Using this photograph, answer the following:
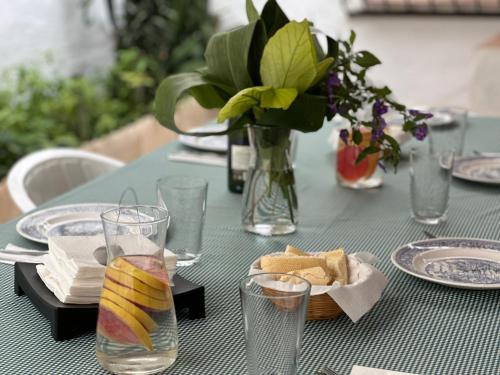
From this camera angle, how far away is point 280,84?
5.04ft

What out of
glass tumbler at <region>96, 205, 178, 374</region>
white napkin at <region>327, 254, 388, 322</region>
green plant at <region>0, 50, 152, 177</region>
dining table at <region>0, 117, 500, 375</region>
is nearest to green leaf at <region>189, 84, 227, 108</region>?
dining table at <region>0, 117, 500, 375</region>

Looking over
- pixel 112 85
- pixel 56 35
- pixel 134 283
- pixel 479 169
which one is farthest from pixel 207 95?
pixel 112 85

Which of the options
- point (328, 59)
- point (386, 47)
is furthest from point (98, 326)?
point (386, 47)

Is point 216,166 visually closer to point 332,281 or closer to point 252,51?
point 252,51

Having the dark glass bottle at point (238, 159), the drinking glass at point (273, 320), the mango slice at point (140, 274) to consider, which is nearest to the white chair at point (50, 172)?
the dark glass bottle at point (238, 159)

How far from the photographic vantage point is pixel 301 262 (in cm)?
131

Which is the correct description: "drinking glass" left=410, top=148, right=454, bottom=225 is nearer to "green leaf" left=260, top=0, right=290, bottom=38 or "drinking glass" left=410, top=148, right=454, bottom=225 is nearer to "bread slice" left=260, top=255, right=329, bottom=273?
"green leaf" left=260, top=0, right=290, bottom=38

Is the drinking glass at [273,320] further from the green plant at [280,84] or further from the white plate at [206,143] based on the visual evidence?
the white plate at [206,143]

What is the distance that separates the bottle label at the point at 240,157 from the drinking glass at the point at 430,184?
37 cm

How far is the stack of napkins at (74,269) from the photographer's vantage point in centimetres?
122

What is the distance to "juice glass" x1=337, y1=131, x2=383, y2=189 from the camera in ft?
6.63

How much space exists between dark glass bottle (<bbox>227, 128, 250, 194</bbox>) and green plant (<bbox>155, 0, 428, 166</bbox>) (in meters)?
0.29

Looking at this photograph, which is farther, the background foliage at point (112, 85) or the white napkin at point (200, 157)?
the background foliage at point (112, 85)

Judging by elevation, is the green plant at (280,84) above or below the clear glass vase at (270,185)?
above
